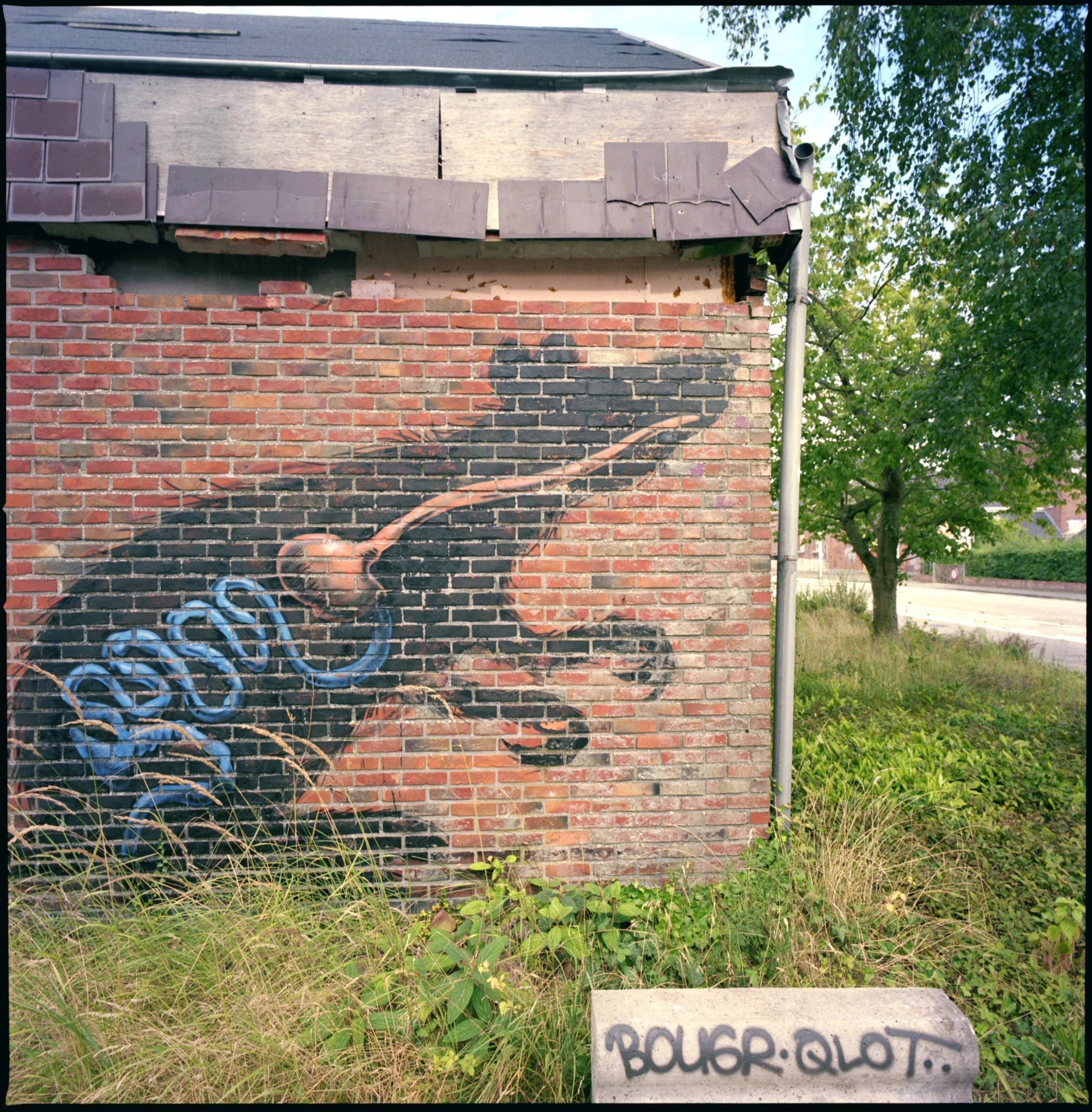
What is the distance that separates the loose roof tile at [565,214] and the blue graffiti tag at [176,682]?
6.26ft

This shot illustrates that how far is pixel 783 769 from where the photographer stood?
294cm

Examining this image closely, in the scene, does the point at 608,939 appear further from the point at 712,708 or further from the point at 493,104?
the point at 493,104

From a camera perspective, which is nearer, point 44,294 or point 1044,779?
point 44,294

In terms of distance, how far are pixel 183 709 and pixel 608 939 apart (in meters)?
2.07

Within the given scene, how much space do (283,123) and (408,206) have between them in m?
0.72

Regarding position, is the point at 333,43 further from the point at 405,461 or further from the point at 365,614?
the point at 365,614

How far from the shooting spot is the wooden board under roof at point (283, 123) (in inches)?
103

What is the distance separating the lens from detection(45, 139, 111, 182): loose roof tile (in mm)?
2527

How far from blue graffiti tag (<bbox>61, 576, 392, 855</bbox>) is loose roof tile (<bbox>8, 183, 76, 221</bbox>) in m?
1.67

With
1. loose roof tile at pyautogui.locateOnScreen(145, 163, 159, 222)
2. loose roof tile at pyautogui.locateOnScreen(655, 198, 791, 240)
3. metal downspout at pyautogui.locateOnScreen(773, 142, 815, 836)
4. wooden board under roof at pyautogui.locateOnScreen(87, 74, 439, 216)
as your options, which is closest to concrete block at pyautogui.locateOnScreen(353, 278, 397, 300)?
wooden board under roof at pyautogui.locateOnScreen(87, 74, 439, 216)

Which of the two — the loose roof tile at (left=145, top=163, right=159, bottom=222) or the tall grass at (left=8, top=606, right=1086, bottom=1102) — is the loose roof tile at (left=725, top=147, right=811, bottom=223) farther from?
the tall grass at (left=8, top=606, right=1086, bottom=1102)

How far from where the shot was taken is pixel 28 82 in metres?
2.55

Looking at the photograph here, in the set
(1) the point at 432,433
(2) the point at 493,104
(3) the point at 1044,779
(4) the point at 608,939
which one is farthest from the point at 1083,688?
(2) the point at 493,104

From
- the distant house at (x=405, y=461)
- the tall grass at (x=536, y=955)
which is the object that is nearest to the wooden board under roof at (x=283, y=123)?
the distant house at (x=405, y=461)
